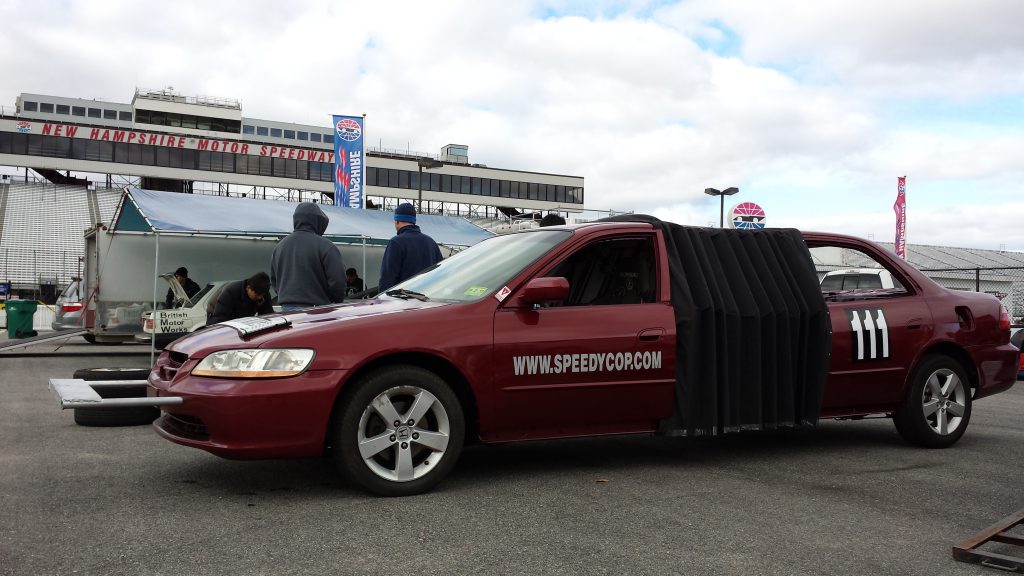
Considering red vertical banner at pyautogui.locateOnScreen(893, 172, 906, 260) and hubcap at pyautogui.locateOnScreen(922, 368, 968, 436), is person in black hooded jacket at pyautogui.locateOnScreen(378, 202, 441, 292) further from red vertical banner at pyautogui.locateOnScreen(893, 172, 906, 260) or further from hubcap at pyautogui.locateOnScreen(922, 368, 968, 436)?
red vertical banner at pyautogui.locateOnScreen(893, 172, 906, 260)

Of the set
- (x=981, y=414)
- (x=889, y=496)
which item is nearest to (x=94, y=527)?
(x=889, y=496)

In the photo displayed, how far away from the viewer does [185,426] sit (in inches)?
165

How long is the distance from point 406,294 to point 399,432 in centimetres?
113

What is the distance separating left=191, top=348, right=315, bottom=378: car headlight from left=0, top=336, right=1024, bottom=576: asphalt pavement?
64cm

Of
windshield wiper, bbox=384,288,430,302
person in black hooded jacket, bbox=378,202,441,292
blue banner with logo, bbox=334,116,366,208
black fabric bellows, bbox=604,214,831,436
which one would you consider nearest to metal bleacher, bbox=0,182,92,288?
blue banner with logo, bbox=334,116,366,208

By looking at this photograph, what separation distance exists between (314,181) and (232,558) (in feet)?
203

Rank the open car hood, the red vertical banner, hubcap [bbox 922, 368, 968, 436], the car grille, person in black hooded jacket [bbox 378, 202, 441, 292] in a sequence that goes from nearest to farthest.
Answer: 1. the car grille
2. hubcap [bbox 922, 368, 968, 436]
3. person in black hooded jacket [bbox 378, 202, 441, 292]
4. the open car hood
5. the red vertical banner

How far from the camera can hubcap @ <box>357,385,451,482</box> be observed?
13.6ft

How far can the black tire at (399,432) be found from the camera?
4.11 metres

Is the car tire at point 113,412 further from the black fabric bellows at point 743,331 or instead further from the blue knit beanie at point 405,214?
the black fabric bellows at point 743,331

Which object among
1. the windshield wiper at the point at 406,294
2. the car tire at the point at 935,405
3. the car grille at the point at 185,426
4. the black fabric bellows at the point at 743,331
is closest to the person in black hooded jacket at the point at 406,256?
the windshield wiper at the point at 406,294

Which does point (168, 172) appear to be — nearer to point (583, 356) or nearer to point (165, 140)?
point (165, 140)

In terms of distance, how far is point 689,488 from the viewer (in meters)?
4.49

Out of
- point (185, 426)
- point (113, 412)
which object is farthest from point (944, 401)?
point (113, 412)
